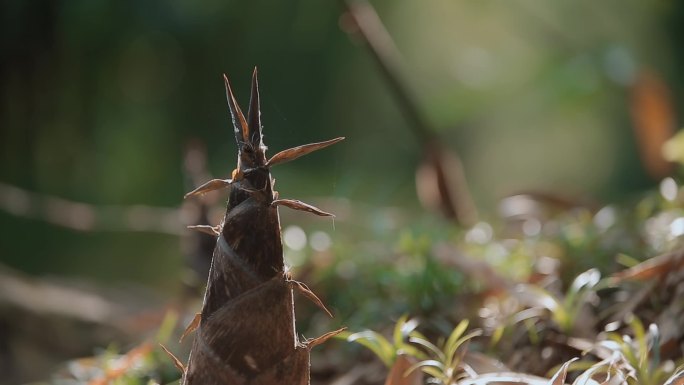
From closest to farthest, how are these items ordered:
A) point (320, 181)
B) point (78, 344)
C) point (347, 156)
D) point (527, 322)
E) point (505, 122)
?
point (527, 322)
point (78, 344)
point (320, 181)
point (347, 156)
point (505, 122)

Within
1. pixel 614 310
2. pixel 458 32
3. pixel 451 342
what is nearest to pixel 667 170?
pixel 614 310

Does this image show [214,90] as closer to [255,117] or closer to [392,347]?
[392,347]

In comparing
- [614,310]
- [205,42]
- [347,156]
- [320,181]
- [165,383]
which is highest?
[205,42]

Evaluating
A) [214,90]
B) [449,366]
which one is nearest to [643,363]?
[449,366]

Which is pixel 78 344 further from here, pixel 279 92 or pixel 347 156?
pixel 347 156

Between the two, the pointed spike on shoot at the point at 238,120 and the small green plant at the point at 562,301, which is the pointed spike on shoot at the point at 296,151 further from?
the small green plant at the point at 562,301

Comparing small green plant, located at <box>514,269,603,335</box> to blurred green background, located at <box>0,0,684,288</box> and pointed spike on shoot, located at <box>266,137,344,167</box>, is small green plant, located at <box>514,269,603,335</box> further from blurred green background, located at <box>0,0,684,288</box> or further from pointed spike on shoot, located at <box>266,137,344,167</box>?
blurred green background, located at <box>0,0,684,288</box>

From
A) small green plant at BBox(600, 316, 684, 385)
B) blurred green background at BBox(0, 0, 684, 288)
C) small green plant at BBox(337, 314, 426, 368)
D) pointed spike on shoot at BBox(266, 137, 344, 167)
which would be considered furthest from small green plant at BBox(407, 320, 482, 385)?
blurred green background at BBox(0, 0, 684, 288)
